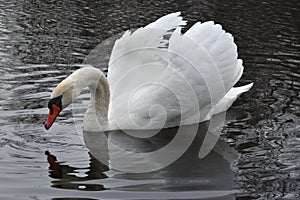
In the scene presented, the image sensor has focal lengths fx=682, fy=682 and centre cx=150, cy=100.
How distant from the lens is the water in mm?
6011

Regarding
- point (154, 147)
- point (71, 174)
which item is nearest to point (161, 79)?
point (154, 147)

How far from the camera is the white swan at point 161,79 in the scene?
7.25 metres

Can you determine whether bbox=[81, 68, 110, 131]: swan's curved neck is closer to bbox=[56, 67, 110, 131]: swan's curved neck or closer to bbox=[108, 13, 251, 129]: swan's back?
bbox=[56, 67, 110, 131]: swan's curved neck

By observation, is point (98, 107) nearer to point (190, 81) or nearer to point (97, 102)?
point (97, 102)

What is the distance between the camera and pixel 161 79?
7293mm

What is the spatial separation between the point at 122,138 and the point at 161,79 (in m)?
0.76

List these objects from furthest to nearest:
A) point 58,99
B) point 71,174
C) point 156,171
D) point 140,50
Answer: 1. point 140,50
2. point 58,99
3. point 156,171
4. point 71,174

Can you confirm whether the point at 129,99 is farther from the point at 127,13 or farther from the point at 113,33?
the point at 127,13

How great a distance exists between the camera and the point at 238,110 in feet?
27.1

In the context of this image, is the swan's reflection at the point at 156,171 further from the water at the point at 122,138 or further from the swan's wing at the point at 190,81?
the swan's wing at the point at 190,81

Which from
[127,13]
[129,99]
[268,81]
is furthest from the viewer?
[127,13]

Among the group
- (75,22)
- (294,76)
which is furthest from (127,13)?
(294,76)

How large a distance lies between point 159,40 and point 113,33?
228 inches

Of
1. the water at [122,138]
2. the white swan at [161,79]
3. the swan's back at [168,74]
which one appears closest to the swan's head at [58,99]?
the white swan at [161,79]
